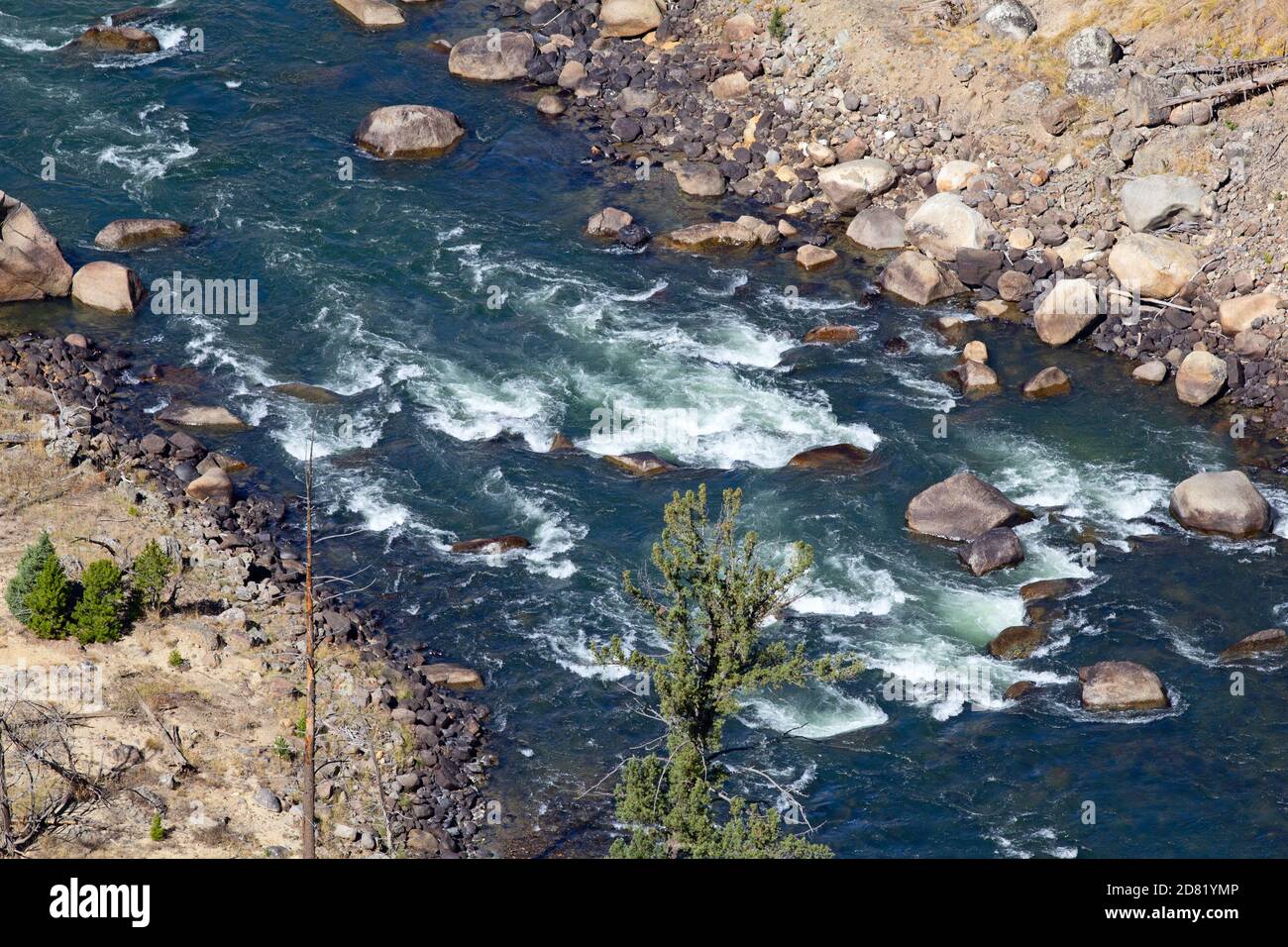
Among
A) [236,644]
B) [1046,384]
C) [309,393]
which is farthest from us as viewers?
[1046,384]

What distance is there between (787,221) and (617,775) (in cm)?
2307

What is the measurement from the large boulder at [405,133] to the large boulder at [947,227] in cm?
1583

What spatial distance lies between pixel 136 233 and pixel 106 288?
11.0 feet

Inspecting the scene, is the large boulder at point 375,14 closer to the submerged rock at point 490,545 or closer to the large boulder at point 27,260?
the large boulder at point 27,260

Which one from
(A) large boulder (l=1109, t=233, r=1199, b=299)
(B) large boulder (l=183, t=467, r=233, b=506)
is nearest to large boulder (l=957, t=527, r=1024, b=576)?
(A) large boulder (l=1109, t=233, r=1199, b=299)

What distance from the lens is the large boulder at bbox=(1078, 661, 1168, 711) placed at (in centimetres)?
3297

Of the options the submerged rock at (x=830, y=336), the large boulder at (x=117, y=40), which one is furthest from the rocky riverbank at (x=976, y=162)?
the large boulder at (x=117, y=40)

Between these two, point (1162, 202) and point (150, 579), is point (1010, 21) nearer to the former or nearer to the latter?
point (1162, 202)

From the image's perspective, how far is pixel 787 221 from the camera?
49.2m

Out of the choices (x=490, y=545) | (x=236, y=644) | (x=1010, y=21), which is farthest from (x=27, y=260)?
(x=1010, y=21)

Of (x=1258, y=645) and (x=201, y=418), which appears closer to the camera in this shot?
(x=1258, y=645)

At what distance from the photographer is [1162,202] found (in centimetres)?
4556

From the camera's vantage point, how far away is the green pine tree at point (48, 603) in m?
31.5

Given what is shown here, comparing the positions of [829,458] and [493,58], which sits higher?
[493,58]
